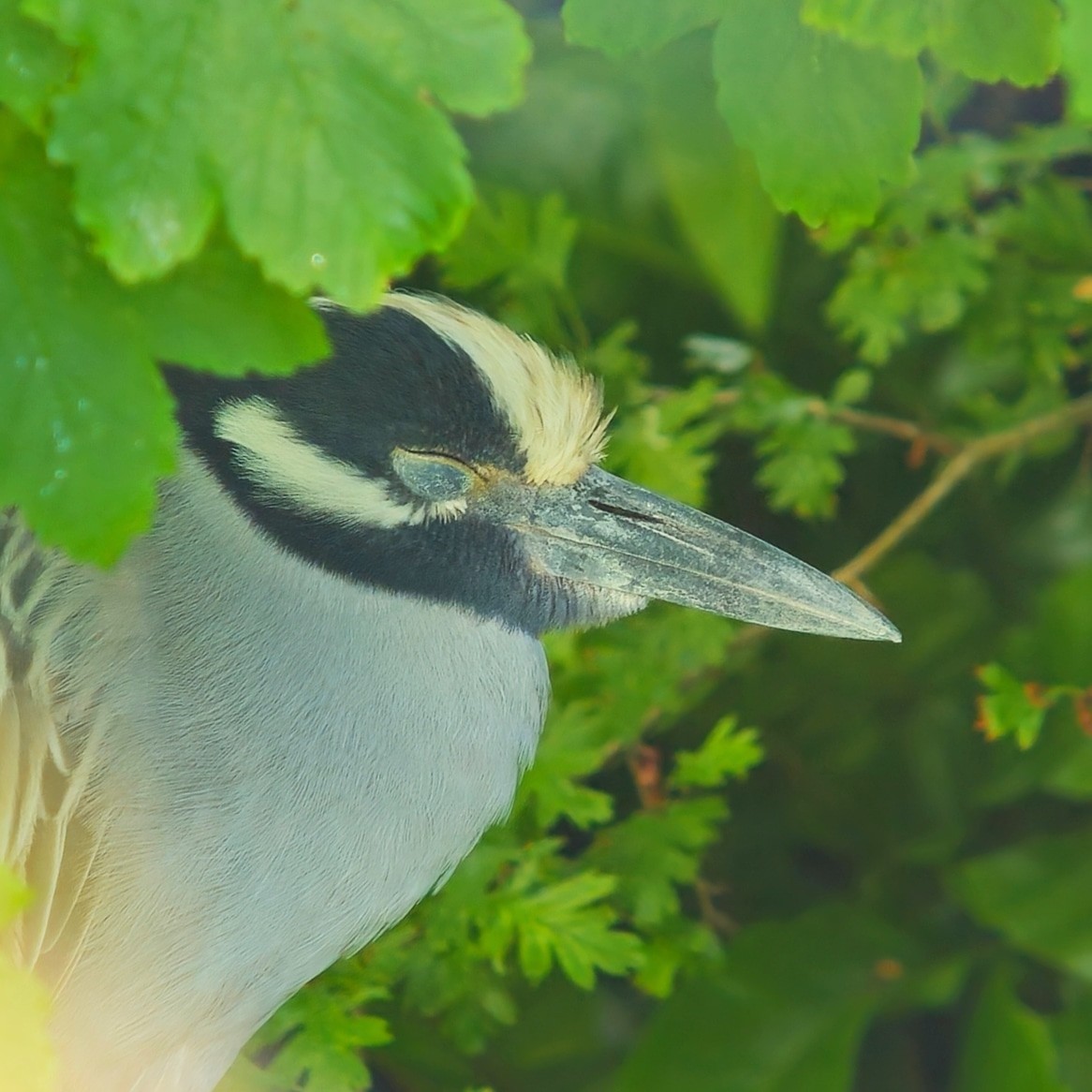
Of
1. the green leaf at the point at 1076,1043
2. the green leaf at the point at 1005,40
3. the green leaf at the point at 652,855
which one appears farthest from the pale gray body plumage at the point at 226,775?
the green leaf at the point at 1076,1043

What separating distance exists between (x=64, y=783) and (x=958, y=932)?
1453mm

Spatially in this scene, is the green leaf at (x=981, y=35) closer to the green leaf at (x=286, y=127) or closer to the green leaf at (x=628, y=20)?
the green leaf at (x=628, y=20)

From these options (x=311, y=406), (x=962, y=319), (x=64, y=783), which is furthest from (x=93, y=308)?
(x=962, y=319)

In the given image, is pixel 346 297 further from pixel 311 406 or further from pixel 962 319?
pixel 962 319

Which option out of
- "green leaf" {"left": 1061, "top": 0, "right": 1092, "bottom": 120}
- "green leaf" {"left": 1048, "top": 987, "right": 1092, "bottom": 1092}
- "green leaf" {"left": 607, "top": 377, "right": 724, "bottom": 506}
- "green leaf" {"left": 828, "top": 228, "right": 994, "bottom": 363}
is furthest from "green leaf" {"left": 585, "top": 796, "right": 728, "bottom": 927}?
"green leaf" {"left": 1061, "top": 0, "right": 1092, "bottom": 120}

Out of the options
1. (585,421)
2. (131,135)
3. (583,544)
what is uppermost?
(131,135)

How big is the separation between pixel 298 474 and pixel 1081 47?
70cm

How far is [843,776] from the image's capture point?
7.25ft

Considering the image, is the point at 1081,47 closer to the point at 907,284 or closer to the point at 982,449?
the point at 907,284

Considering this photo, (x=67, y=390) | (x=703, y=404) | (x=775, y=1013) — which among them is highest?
(x=67, y=390)

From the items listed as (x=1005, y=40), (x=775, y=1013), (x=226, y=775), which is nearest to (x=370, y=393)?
(x=226, y=775)

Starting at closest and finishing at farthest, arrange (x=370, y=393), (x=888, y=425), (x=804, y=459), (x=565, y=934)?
(x=370, y=393), (x=565, y=934), (x=804, y=459), (x=888, y=425)

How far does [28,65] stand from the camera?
784 mm

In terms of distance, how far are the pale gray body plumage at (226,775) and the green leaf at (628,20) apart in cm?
51
